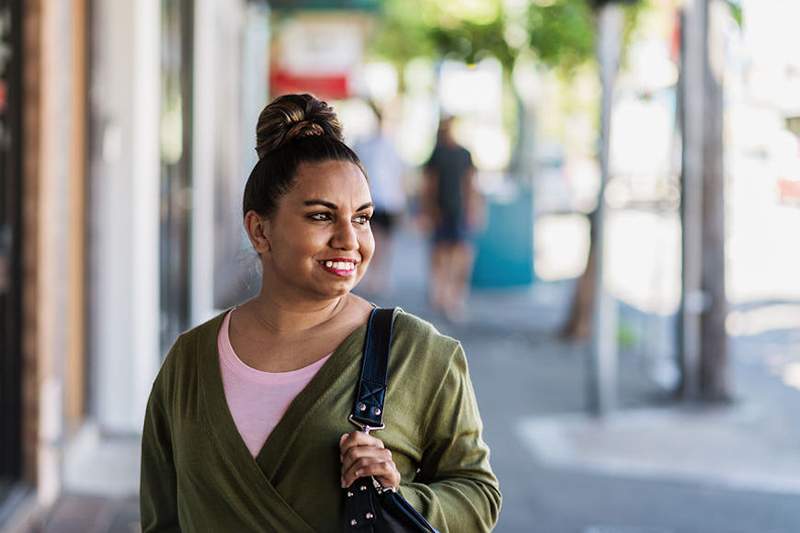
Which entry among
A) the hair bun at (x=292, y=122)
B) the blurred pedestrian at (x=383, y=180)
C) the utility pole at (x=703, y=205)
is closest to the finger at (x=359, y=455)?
the hair bun at (x=292, y=122)

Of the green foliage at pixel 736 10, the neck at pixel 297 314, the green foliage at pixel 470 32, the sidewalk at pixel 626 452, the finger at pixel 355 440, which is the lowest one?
the sidewalk at pixel 626 452

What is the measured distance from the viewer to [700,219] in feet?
28.5

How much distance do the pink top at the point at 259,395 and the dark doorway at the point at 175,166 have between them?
6.01 m

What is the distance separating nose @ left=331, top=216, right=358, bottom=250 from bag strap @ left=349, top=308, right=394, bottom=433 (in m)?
0.12

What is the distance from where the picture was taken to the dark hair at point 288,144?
7.07 feet

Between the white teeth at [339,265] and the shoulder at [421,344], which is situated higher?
the white teeth at [339,265]

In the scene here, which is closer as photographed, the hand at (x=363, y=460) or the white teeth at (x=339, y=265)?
the hand at (x=363, y=460)

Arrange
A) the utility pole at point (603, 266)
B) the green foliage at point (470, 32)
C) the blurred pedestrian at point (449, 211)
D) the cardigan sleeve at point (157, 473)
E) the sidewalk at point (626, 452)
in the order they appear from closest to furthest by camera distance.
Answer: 1. the cardigan sleeve at point (157, 473)
2. the sidewalk at point (626, 452)
3. the utility pole at point (603, 266)
4. the blurred pedestrian at point (449, 211)
5. the green foliage at point (470, 32)

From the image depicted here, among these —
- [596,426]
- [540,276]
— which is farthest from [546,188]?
[596,426]

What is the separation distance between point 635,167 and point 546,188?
2088 cm

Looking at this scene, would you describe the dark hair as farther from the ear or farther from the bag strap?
the bag strap

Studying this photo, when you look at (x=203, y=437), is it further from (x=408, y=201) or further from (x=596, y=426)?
(x=408, y=201)

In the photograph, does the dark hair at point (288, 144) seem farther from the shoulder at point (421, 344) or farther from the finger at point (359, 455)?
the finger at point (359, 455)

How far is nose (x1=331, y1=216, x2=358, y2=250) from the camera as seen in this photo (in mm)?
2125
